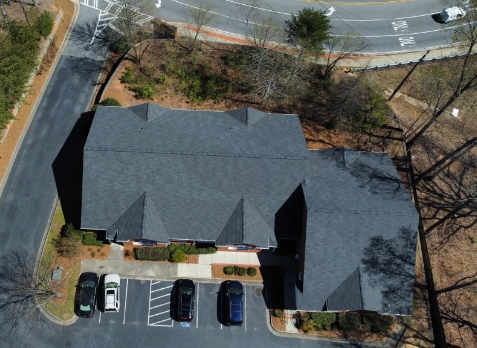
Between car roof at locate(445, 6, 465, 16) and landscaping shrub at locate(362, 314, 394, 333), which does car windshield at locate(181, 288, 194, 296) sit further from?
car roof at locate(445, 6, 465, 16)

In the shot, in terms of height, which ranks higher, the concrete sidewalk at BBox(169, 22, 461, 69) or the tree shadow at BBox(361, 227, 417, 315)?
the concrete sidewalk at BBox(169, 22, 461, 69)

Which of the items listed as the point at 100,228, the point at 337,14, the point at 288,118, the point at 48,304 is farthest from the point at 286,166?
the point at 337,14

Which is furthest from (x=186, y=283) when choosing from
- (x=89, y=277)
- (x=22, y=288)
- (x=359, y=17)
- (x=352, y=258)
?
(x=359, y=17)

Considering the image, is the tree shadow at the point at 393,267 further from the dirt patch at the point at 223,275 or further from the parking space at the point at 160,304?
the parking space at the point at 160,304

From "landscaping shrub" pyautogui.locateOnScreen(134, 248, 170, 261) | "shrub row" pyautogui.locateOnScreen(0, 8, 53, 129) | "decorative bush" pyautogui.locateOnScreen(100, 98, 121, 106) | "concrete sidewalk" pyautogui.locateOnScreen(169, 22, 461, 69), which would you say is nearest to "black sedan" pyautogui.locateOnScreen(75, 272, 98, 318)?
"landscaping shrub" pyautogui.locateOnScreen(134, 248, 170, 261)

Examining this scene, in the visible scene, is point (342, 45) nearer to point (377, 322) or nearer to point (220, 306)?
point (377, 322)

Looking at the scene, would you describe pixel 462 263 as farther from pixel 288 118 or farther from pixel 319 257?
pixel 288 118
